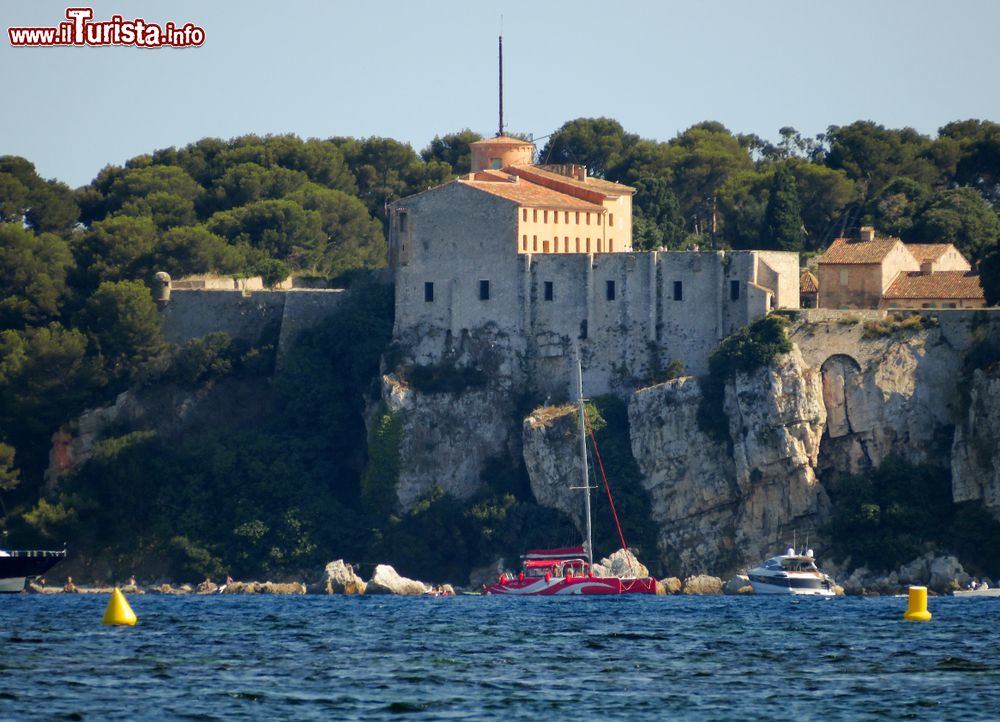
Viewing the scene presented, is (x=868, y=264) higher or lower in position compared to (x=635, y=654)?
higher

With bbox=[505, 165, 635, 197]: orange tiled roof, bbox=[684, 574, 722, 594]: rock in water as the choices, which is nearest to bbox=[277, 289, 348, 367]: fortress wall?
bbox=[505, 165, 635, 197]: orange tiled roof

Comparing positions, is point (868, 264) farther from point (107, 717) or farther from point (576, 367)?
point (107, 717)

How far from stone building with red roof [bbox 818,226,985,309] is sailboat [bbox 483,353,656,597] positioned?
359 inches

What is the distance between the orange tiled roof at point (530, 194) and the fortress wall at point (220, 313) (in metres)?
8.40

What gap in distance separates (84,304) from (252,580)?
1422cm

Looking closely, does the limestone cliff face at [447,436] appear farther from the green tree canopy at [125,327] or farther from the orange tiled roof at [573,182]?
the green tree canopy at [125,327]

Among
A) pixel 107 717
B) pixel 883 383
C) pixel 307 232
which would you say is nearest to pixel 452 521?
pixel 883 383

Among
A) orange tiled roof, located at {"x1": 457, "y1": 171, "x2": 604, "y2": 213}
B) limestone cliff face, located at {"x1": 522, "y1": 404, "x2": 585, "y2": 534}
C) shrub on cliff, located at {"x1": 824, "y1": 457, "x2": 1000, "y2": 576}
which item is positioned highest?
orange tiled roof, located at {"x1": 457, "y1": 171, "x2": 604, "y2": 213}

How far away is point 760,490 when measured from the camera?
232 feet

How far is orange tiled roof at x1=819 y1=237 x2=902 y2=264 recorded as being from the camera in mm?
75875

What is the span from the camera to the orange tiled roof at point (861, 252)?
7588 centimetres

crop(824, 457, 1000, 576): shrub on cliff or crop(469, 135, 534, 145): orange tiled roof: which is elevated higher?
crop(469, 135, 534, 145): orange tiled roof

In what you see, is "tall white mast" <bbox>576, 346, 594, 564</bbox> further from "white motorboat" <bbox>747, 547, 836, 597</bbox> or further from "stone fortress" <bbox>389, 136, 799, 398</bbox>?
"white motorboat" <bbox>747, 547, 836, 597</bbox>

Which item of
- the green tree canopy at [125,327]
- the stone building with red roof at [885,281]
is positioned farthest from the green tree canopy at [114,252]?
the stone building with red roof at [885,281]
